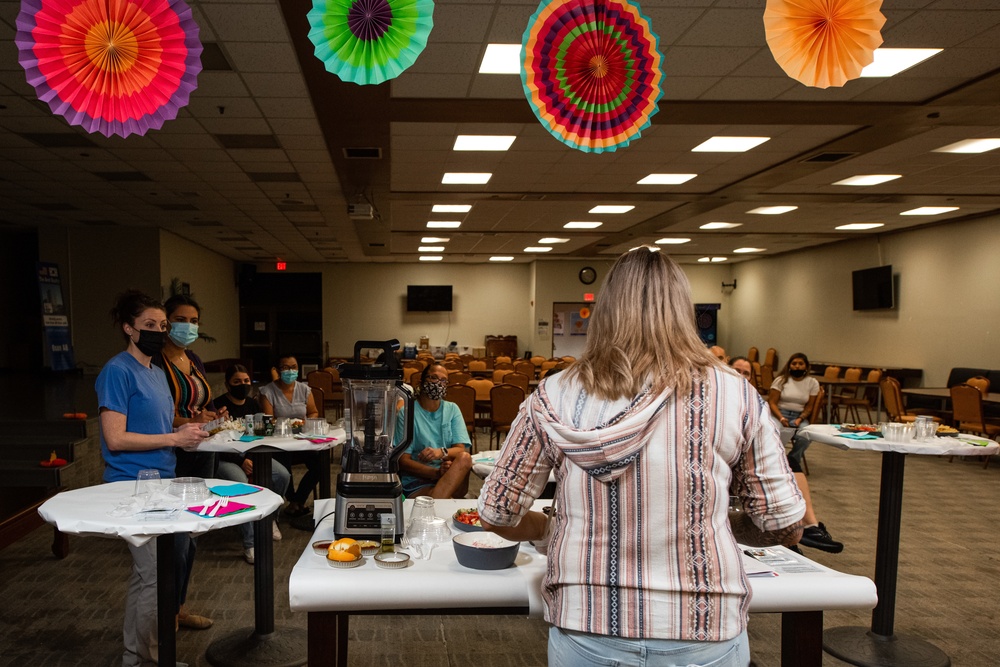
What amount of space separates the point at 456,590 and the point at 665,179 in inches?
327

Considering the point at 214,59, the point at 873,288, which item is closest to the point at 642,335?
the point at 214,59

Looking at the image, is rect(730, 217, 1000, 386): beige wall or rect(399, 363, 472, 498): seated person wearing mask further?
rect(730, 217, 1000, 386): beige wall

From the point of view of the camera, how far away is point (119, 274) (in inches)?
544

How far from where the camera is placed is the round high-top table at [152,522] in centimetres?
219

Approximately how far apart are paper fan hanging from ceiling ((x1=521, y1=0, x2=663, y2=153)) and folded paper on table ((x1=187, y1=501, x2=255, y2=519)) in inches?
67.3

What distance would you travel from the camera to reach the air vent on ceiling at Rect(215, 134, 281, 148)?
7.25 meters

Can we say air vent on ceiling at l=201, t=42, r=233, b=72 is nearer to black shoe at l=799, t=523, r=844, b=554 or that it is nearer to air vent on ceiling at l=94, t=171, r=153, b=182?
air vent on ceiling at l=94, t=171, r=153, b=182

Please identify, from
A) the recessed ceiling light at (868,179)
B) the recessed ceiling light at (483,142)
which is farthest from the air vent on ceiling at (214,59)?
the recessed ceiling light at (868,179)

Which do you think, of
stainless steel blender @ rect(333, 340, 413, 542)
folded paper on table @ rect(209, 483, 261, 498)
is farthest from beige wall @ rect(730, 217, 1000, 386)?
folded paper on table @ rect(209, 483, 261, 498)

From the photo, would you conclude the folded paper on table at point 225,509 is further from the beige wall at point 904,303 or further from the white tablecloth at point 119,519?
the beige wall at point 904,303

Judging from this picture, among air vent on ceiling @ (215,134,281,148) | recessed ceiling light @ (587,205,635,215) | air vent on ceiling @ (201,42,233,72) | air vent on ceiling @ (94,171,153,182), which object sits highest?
air vent on ceiling @ (201,42,233,72)

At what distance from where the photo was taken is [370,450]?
2.29 meters

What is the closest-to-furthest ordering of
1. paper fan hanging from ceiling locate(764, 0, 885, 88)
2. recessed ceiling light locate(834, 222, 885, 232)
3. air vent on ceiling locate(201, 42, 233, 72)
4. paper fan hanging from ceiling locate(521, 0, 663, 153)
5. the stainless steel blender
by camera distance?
1. the stainless steel blender
2. paper fan hanging from ceiling locate(764, 0, 885, 88)
3. paper fan hanging from ceiling locate(521, 0, 663, 153)
4. air vent on ceiling locate(201, 42, 233, 72)
5. recessed ceiling light locate(834, 222, 885, 232)

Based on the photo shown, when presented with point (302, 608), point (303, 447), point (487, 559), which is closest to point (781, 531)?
point (487, 559)
